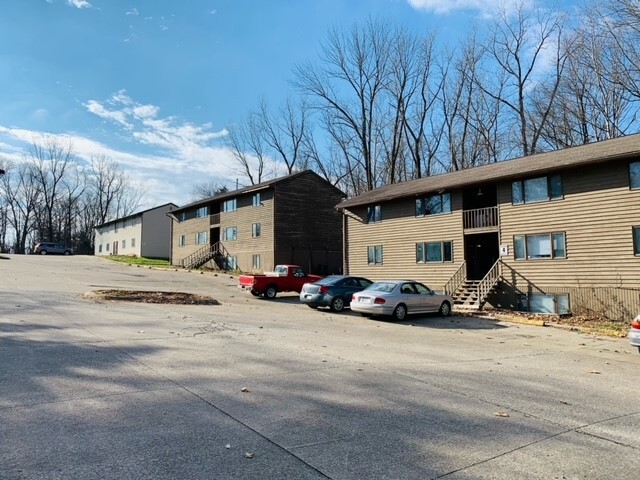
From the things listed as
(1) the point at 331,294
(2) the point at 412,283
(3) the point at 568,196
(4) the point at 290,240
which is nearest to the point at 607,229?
(3) the point at 568,196

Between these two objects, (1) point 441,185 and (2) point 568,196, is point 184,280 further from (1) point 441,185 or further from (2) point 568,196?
(2) point 568,196

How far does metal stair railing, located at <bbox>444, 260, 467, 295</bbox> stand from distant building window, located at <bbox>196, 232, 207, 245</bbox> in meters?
27.7

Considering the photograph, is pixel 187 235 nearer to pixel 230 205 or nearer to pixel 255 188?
pixel 230 205

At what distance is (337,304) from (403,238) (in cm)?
937

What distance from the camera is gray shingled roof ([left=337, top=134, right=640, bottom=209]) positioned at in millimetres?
19062

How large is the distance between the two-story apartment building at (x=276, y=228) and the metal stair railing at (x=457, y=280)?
51.0 ft

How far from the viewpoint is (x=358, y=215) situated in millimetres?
31156

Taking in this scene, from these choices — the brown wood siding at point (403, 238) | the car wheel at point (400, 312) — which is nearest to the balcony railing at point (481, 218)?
the brown wood siding at point (403, 238)

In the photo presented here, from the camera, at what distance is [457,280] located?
24531mm

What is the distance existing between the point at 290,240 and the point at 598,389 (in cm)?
3104

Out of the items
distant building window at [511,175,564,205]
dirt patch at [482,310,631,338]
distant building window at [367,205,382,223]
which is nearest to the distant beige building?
distant building window at [367,205,382,223]

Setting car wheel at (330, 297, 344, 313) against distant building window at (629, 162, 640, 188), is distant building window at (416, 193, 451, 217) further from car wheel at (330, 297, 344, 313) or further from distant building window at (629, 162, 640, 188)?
car wheel at (330, 297, 344, 313)

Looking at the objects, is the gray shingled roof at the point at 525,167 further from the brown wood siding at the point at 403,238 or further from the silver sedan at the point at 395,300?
the silver sedan at the point at 395,300

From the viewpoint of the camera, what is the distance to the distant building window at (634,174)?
60.6ft
